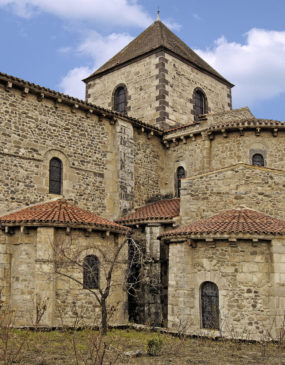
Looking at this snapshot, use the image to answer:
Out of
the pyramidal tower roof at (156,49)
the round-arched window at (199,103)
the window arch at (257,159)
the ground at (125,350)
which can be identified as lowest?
the ground at (125,350)

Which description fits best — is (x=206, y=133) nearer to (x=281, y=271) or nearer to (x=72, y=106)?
(x=72, y=106)

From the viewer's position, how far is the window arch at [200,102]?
24891 millimetres

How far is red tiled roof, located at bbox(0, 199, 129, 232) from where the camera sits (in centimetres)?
1376

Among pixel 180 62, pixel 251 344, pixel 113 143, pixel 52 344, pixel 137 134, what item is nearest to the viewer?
pixel 52 344

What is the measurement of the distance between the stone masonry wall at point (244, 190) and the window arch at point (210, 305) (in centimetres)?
313

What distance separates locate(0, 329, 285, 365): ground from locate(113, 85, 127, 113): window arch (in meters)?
14.3

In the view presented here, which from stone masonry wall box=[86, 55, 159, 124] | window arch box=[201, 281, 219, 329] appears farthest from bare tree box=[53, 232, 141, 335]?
stone masonry wall box=[86, 55, 159, 124]

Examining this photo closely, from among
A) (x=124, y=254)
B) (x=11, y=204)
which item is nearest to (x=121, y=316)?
(x=124, y=254)

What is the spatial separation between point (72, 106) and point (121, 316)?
807 centimetres

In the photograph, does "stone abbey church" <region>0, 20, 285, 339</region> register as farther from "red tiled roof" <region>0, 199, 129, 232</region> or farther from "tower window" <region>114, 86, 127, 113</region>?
"tower window" <region>114, 86, 127, 113</region>

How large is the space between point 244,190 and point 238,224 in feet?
7.46

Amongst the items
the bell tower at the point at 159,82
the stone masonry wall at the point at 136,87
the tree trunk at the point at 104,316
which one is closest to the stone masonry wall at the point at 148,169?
the bell tower at the point at 159,82

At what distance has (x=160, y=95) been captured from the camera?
22625 millimetres

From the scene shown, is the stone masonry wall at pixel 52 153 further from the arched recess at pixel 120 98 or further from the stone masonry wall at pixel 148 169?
the arched recess at pixel 120 98
